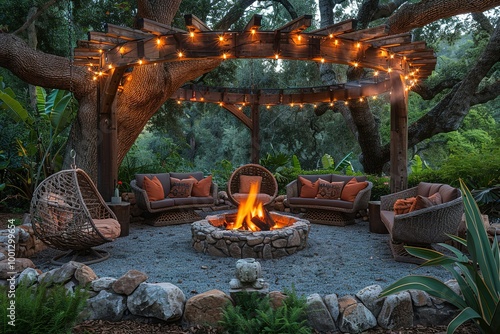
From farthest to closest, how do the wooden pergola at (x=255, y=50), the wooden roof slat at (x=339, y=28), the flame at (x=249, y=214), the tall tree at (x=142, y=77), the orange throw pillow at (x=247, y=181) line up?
the orange throw pillow at (x=247, y=181), the tall tree at (x=142, y=77), the flame at (x=249, y=214), the wooden pergola at (x=255, y=50), the wooden roof slat at (x=339, y=28)

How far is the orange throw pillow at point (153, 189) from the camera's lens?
8.07 meters

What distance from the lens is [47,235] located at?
16.2ft

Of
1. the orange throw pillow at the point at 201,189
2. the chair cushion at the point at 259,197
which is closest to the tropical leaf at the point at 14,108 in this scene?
the orange throw pillow at the point at 201,189

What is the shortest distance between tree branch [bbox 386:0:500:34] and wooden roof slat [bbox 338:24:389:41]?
278 centimetres

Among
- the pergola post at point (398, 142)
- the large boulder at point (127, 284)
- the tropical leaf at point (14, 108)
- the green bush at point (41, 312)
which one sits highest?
the tropical leaf at point (14, 108)

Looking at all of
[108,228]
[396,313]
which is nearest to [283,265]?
[396,313]

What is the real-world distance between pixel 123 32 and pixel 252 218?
126 inches

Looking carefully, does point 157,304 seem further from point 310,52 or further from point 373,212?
point 373,212

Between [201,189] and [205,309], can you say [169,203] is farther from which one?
[205,309]

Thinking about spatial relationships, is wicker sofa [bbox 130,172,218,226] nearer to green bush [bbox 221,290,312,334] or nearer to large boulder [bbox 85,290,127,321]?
large boulder [bbox 85,290,127,321]

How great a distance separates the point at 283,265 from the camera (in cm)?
533

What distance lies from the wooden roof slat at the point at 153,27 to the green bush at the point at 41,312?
3.33 m

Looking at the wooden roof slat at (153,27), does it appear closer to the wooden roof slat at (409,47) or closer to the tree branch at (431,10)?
the wooden roof slat at (409,47)

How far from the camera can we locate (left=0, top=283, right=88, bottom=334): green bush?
2.76 meters
